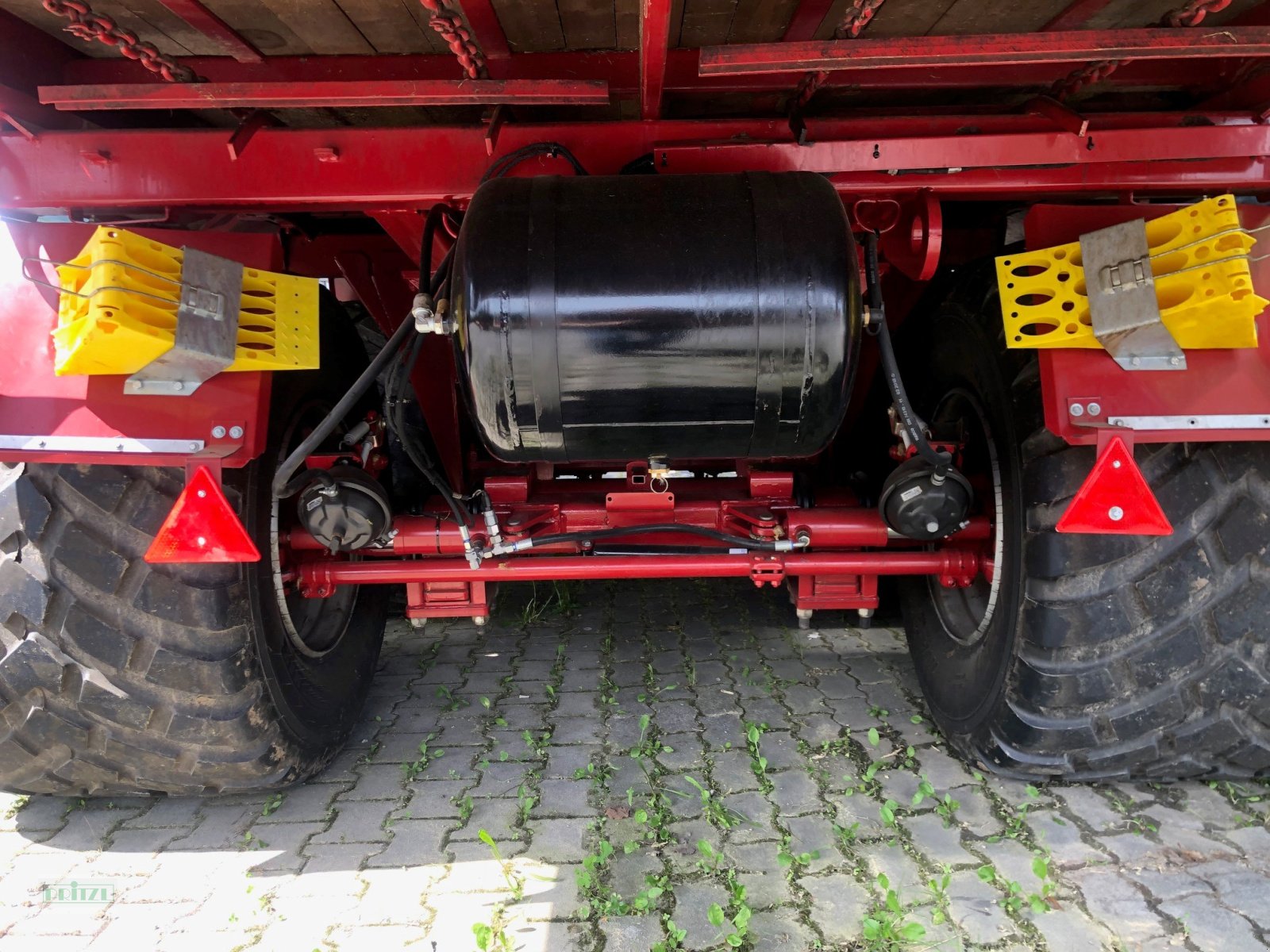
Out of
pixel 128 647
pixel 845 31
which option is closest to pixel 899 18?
pixel 845 31

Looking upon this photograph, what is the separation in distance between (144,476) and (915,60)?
1870 mm

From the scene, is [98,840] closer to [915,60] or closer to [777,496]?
[777,496]

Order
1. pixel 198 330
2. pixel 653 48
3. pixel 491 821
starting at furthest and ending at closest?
pixel 491 821 < pixel 198 330 < pixel 653 48

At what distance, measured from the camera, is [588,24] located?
1.42m

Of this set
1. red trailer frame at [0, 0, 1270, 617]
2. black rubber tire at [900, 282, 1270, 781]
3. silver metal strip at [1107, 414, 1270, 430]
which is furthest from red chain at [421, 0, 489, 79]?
silver metal strip at [1107, 414, 1270, 430]

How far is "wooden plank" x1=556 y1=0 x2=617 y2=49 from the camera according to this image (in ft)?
4.42

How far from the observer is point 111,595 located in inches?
65.0

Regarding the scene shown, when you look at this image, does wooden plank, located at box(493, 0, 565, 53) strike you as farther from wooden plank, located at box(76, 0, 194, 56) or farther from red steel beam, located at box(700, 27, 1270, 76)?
wooden plank, located at box(76, 0, 194, 56)

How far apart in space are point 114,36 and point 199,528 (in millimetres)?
967

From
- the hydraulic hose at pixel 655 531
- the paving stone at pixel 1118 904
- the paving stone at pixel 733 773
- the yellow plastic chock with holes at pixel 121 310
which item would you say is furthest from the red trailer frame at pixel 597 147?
the paving stone at pixel 733 773

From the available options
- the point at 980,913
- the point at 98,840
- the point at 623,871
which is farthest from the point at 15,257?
the point at 980,913

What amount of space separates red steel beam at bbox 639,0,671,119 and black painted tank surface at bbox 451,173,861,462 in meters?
0.20

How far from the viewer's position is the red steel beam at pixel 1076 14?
1.39m

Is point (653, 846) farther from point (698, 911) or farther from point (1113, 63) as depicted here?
point (1113, 63)
